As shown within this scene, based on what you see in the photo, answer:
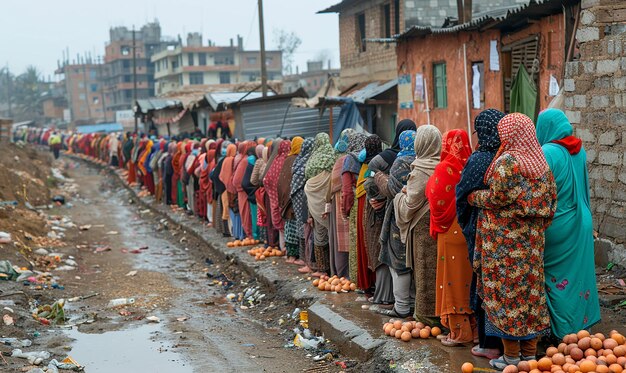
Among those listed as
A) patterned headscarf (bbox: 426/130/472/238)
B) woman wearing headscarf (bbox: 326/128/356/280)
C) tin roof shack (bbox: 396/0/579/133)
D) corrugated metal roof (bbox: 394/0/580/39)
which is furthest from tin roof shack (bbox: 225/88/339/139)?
patterned headscarf (bbox: 426/130/472/238)

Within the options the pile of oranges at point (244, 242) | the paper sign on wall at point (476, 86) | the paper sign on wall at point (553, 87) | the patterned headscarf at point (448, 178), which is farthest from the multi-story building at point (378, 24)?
the patterned headscarf at point (448, 178)

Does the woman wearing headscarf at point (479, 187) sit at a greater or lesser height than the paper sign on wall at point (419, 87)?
lesser

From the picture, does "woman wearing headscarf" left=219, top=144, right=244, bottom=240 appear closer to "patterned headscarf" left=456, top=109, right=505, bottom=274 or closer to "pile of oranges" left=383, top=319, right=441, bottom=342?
"pile of oranges" left=383, top=319, right=441, bottom=342

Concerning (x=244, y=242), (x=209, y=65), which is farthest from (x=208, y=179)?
(x=209, y=65)

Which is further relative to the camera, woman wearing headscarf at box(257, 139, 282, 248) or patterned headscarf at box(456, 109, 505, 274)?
woman wearing headscarf at box(257, 139, 282, 248)

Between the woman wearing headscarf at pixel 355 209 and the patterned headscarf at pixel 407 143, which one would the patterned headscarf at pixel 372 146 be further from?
the patterned headscarf at pixel 407 143

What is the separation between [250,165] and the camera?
12336mm

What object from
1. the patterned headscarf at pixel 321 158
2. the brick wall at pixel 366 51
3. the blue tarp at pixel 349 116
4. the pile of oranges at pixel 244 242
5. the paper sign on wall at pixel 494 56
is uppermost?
the brick wall at pixel 366 51

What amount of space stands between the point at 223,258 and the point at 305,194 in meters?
3.54

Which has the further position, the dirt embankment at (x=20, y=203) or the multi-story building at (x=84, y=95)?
the multi-story building at (x=84, y=95)

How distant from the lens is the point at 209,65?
243ft

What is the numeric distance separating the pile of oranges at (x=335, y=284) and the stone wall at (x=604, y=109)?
2.74 metres

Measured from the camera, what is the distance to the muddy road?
7199mm

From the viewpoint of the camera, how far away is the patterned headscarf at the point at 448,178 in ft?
19.5
